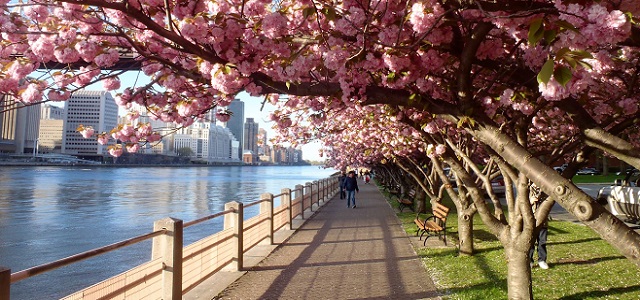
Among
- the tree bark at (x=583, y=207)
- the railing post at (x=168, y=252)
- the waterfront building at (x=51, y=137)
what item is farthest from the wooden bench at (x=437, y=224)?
the waterfront building at (x=51, y=137)

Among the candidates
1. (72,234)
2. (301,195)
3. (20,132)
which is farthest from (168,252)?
(20,132)

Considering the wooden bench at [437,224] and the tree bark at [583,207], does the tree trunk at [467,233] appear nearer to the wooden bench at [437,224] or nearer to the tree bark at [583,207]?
the wooden bench at [437,224]

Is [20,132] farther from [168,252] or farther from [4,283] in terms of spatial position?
[4,283]

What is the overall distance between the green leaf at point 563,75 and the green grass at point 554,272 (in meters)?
4.35

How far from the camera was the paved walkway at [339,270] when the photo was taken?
247 inches

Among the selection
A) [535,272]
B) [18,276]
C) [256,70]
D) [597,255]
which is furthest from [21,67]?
[597,255]

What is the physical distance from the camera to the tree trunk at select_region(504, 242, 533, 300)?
5.47 metres

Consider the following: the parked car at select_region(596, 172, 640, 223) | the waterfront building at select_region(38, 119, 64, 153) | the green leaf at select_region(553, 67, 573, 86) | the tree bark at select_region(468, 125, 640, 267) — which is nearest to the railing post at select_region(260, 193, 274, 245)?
the tree bark at select_region(468, 125, 640, 267)

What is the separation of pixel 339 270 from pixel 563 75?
5998 mm

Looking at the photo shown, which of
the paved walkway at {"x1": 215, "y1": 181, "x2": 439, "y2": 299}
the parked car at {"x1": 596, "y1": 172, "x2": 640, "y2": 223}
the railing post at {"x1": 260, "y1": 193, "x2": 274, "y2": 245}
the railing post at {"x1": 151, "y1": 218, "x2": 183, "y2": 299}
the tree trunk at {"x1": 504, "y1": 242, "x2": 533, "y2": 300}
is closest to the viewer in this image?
the railing post at {"x1": 151, "y1": 218, "x2": 183, "y2": 299}

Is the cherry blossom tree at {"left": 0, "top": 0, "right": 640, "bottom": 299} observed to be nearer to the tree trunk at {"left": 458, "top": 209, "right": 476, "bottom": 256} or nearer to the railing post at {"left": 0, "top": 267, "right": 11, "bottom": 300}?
the railing post at {"left": 0, "top": 267, "right": 11, "bottom": 300}

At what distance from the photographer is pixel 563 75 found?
2.33m

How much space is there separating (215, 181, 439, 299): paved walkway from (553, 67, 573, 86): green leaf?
4.41 m

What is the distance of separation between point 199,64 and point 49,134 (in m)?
176
